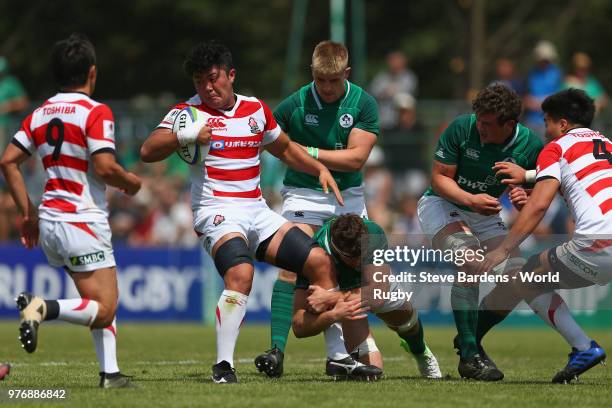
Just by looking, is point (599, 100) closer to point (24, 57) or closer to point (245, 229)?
point (245, 229)

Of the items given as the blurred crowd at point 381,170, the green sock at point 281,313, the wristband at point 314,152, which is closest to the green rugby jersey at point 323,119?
the wristband at point 314,152

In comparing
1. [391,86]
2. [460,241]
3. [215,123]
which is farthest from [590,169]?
[391,86]

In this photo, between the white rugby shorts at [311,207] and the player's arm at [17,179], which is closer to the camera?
the player's arm at [17,179]

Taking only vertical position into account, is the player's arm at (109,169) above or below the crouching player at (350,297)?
above

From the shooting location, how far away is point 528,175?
9922mm

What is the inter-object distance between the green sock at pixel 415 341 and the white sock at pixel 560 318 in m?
0.97

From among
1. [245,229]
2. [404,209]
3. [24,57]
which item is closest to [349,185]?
[245,229]

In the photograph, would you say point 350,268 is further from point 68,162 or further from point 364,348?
point 68,162

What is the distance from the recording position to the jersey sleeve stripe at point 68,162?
8.58 m

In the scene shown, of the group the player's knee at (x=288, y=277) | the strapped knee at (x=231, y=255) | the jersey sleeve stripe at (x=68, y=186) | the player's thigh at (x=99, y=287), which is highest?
the jersey sleeve stripe at (x=68, y=186)

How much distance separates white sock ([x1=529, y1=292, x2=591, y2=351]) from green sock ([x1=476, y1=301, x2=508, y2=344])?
1.41ft

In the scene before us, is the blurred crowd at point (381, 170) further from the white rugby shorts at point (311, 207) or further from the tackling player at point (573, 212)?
the tackling player at point (573, 212)

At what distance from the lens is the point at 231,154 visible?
31.8 ft

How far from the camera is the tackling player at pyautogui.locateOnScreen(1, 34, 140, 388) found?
8.52 metres
